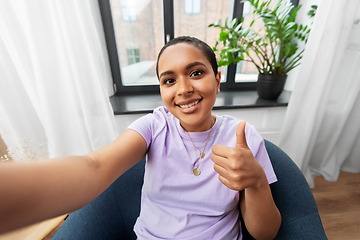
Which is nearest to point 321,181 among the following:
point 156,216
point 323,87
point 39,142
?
point 323,87

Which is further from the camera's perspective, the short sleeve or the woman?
the short sleeve

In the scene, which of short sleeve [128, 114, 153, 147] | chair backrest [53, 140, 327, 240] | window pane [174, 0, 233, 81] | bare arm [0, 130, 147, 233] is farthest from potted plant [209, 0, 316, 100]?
bare arm [0, 130, 147, 233]

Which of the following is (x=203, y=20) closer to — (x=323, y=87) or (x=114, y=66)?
(x=114, y=66)

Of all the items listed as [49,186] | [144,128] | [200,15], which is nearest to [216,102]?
[200,15]

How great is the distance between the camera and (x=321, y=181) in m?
1.62

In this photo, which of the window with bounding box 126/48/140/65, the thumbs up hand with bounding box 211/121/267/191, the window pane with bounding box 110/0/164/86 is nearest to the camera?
the thumbs up hand with bounding box 211/121/267/191

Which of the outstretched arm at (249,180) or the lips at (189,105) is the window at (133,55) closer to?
the lips at (189,105)

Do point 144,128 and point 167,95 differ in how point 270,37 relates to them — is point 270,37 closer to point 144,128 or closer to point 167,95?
point 167,95

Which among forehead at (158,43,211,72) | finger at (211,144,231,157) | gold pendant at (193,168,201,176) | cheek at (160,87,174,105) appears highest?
forehead at (158,43,211,72)

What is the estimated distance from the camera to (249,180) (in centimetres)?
47

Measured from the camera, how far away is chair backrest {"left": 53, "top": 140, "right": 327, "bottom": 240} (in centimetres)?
64

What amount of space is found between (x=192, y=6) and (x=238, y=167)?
5.35 ft

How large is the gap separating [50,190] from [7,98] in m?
1.06

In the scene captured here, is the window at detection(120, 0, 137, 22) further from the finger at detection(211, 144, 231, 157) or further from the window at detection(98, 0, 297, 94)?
the finger at detection(211, 144, 231, 157)
